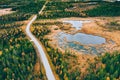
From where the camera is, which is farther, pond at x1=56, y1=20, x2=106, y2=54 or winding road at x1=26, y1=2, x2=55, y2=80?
pond at x1=56, y1=20, x2=106, y2=54

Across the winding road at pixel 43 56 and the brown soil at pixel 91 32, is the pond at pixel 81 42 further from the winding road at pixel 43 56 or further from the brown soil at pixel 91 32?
the winding road at pixel 43 56

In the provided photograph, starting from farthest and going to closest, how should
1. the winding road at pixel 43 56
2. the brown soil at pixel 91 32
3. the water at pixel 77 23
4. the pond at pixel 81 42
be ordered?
the water at pixel 77 23 → the pond at pixel 81 42 → the brown soil at pixel 91 32 → the winding road at pixel 43 56

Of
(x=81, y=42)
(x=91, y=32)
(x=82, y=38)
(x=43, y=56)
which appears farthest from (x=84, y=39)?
(x=43, y=56)

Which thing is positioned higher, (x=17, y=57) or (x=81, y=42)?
(x=17, y=57)

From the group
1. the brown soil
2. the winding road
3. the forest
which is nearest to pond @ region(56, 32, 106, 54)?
the brown soil

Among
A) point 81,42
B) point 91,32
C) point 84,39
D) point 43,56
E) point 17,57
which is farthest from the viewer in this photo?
point 91,32

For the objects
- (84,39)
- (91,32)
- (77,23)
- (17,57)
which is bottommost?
(84,39)

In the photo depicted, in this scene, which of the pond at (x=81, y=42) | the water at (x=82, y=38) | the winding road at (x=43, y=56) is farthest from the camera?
the water at (x=82, y=38)

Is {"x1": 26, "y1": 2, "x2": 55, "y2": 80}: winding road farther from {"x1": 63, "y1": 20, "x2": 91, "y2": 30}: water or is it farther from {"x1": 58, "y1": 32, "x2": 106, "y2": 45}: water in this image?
{"x1": 63, "y1": 20, "x2": 91, "y2": 30}: water

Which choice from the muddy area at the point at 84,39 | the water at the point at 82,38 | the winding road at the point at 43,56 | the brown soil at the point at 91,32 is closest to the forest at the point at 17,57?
the winding road at the point at 43,56

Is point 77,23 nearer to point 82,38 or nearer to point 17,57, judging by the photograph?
point 82,38

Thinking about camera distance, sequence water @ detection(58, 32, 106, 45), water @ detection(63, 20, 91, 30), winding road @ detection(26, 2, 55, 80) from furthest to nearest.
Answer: water @ detection(63, 20, 91, 30), water @ detection(58, 32, 106, 45), winding road @ detection(26, 2, 55, 80)

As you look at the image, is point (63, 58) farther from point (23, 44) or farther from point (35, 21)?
point (35, 21)
